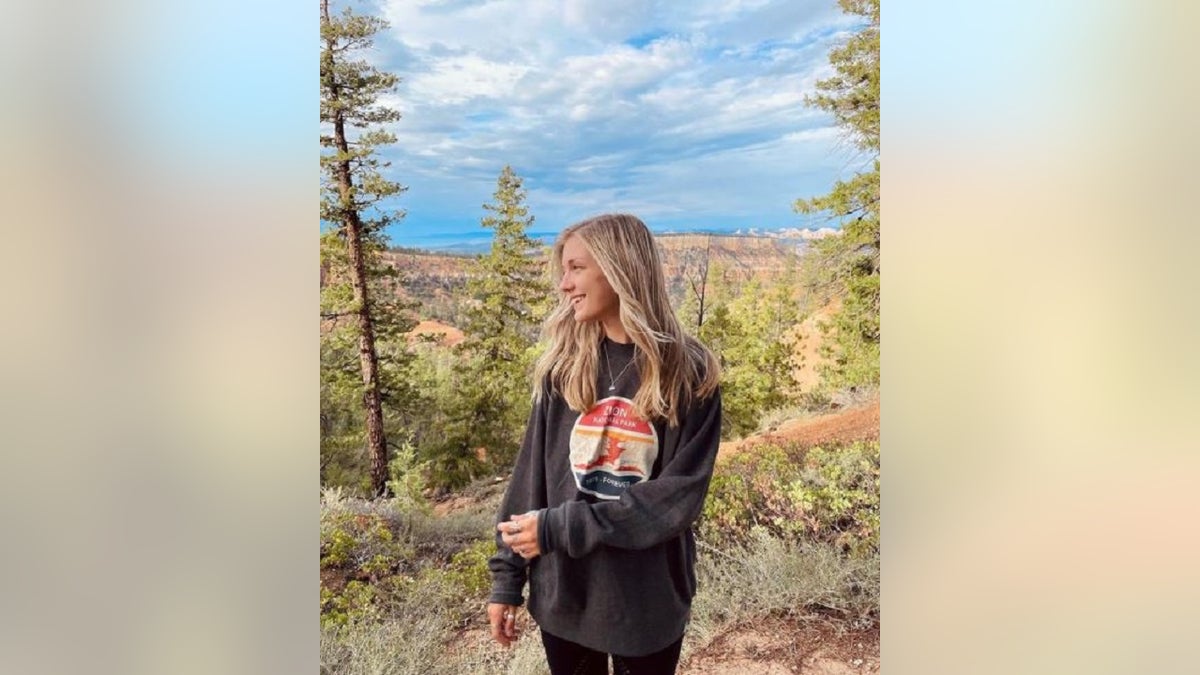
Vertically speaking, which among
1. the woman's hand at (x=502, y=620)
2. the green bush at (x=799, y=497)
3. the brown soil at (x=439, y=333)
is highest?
the brown soil at (x=439, y=333)

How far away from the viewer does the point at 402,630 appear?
2.65 meters

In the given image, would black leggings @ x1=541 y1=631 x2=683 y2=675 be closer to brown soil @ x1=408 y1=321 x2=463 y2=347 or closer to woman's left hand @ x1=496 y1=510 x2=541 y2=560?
woman's left hand @ x1=496 y1=510 x2=541 y2=560

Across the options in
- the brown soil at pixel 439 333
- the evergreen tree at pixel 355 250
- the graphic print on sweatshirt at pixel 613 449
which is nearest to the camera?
the graphic print on sweatshirt at pixel 613 449

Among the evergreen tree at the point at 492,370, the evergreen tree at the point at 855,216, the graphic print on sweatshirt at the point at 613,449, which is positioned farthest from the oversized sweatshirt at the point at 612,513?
the evergreen tree at the point at 855,216

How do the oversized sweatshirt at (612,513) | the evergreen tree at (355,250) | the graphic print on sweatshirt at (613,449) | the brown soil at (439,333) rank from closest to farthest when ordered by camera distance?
the oversized sweatshirt at (612,513) < the graphic print on sweatshirt at (613,449) < the evergreen tree at (355,250) < the brown soil at (439,333)

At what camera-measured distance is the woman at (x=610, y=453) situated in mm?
2010

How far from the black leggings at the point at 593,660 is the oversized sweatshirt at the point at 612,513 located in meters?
0.03

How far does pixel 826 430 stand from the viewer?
9.30 ft

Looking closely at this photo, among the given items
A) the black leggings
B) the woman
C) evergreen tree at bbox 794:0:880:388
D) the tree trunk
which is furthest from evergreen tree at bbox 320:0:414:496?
evergreen tree at bbox 794:0:880:388

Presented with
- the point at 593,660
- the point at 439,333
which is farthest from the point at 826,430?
the point at 439,333

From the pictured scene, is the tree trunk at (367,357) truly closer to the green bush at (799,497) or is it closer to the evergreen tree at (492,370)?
the evergreen tree at (492,370)
